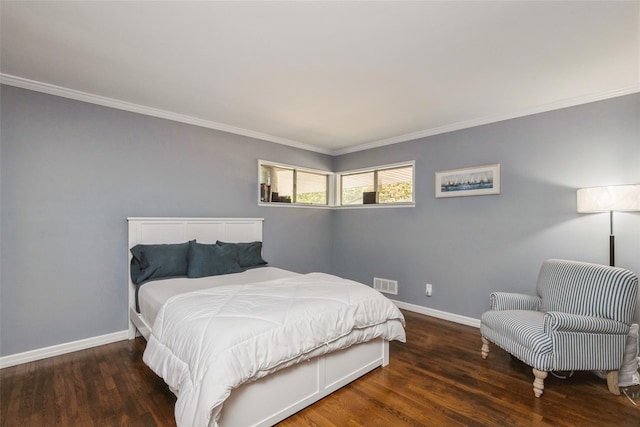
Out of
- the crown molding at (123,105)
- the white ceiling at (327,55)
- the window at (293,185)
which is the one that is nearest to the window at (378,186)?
the window at (293,185)

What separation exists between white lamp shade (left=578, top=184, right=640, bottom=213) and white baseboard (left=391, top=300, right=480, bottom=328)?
1.75m

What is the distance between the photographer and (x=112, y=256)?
3100 mm

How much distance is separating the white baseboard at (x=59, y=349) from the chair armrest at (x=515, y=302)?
383 cm

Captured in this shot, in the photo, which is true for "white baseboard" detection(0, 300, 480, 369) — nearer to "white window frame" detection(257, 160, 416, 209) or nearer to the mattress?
the mattress

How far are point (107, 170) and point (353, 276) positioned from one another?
3687mm

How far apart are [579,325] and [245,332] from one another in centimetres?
237

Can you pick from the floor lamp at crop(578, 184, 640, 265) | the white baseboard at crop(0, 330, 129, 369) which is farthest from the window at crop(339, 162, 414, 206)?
the white baseboard at crop(0, 330, 129, 369)

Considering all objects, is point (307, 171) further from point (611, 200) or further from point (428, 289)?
point (611, 200)

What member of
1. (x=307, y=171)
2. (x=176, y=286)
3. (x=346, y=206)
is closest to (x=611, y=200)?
(x=346, y=206)

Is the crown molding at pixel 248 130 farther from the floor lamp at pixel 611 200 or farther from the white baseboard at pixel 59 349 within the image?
the white baseboard at pixel 59 349

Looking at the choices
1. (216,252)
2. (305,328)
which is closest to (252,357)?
(305,328)

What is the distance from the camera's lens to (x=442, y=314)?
3916mm

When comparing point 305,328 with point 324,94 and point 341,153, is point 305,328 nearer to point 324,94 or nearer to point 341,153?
point 324,94

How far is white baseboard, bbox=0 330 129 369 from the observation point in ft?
8.50
